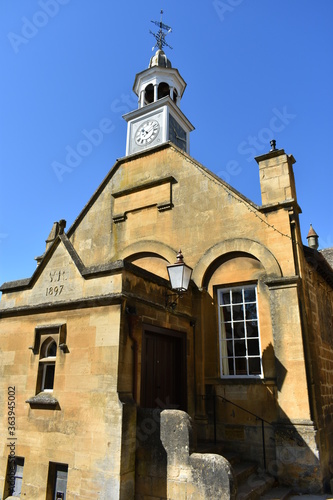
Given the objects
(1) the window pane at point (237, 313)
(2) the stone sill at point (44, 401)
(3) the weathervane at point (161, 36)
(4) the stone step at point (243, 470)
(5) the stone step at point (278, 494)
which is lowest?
(5) the stone step at point (278, 494)

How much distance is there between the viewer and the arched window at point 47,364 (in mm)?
8062

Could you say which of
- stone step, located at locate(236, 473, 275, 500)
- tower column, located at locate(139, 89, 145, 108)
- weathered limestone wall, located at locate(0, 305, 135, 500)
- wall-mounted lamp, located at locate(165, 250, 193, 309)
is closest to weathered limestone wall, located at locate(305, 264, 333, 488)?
stone step, located at locate(236, 473, 275, 500)

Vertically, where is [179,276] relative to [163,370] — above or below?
above

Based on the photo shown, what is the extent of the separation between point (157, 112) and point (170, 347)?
9555mm

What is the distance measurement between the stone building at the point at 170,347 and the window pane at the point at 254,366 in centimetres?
4

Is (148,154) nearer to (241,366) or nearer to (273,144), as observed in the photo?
(273,144)

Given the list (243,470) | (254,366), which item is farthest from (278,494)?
(254,366)

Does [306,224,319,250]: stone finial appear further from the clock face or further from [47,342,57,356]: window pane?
[47,342,57,356]: window pane

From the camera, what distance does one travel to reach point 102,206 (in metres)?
13.6

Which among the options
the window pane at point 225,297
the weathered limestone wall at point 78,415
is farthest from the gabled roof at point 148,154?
the weathered limestone wall at point 78,415

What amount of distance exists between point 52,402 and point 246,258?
19.2 ft

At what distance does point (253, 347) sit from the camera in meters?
9.70

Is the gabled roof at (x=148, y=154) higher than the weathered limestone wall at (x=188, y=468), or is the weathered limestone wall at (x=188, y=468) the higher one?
the gabled roof at (x=148, y=154)

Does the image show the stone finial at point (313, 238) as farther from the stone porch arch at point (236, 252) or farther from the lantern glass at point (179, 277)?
the lantern glass at point (179, 277)
